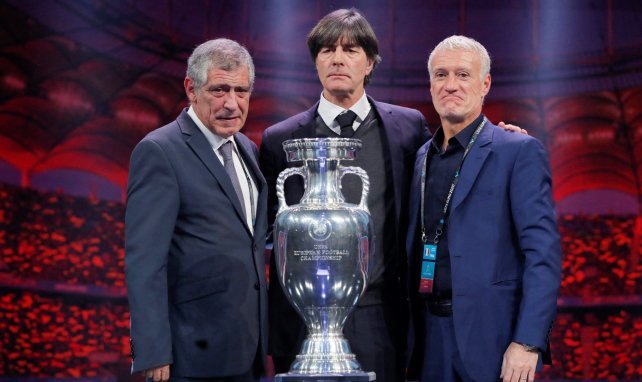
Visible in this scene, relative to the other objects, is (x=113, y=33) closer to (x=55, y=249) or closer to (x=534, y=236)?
(x=55, y=249)

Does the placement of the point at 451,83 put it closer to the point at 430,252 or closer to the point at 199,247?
the point at 430,252

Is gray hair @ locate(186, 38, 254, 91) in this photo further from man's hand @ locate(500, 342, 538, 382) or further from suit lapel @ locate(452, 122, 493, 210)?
man's hand @ locate(500, 342, 538, 382)

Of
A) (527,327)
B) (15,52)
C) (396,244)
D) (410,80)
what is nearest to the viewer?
(527,327)

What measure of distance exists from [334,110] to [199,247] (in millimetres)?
691

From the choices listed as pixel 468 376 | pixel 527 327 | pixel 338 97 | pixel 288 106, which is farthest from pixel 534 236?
pixel 288 106

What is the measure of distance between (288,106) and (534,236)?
3.17 m

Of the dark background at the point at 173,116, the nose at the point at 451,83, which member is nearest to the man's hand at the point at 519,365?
the nose at the point at 451,83

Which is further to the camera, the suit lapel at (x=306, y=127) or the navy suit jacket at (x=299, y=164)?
the suit lapel at (x=306, y=127)

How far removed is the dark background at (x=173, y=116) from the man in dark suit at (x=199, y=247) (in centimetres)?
275

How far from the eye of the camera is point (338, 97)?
2.74 m

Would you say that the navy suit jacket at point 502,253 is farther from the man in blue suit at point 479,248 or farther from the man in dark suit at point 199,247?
the man in dark suit at point 199,247

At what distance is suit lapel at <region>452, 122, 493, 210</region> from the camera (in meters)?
2.35

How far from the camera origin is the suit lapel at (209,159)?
95.5 inches

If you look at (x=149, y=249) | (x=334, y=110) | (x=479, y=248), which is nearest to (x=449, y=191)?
(x=479, y=248)
